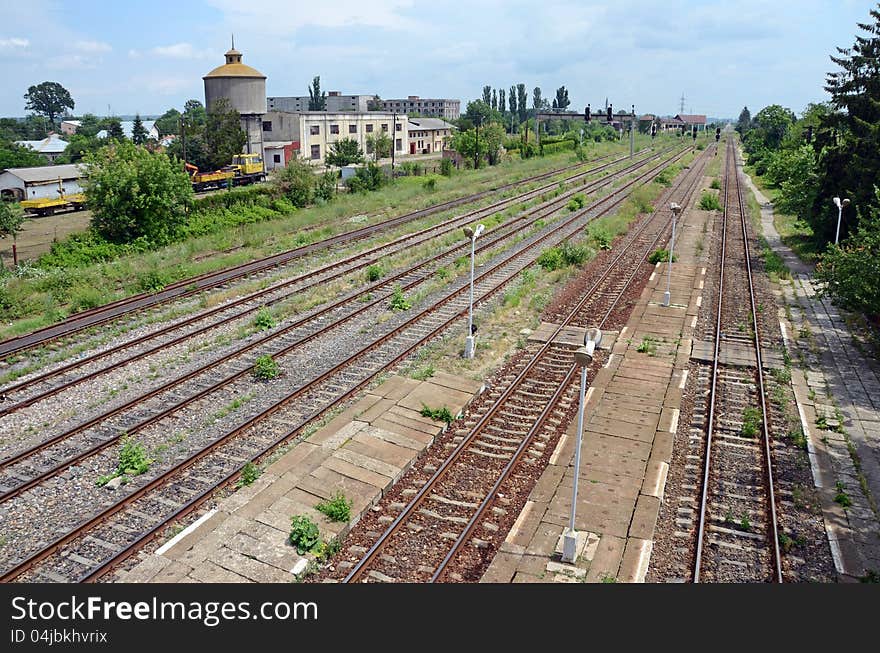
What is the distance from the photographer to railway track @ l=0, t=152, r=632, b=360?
57.4ft

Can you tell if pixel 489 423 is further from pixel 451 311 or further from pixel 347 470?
pixel 451 311

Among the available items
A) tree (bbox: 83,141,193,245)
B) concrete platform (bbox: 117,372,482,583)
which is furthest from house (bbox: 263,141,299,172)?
concrete platform (bbox: 117,372,482,583)

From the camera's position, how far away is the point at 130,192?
2947cm

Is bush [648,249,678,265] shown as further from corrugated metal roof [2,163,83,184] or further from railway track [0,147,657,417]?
corrugated metal roof [2,163,83,184]

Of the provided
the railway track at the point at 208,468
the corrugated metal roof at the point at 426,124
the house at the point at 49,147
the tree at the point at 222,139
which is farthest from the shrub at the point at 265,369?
the corrugated metal roof at the point at 426,124

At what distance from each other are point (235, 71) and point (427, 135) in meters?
35.7

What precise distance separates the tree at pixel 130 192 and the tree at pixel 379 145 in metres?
41.1

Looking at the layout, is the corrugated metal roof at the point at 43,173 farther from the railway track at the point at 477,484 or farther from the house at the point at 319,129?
the railway track at the point at 477,484

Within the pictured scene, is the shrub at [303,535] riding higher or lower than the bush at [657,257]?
lower

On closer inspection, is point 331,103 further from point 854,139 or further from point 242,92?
point 854,139

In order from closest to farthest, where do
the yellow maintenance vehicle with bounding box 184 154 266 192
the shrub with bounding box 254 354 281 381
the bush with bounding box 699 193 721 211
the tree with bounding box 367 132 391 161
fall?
the shrub with bounding box 254 354 281 381 → the bush with bounding box 699 193 721 211 → the yellow maintenance vehicle with bounding box 184 154 266 192 → the tree with bounding box 367 132 391 161

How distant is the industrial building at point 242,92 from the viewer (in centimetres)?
6700

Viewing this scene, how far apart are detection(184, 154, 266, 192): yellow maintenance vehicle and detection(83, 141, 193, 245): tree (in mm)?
20538
